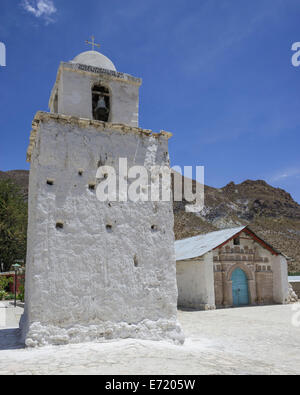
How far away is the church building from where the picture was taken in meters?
7.40

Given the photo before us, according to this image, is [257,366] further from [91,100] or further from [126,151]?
[91,100]

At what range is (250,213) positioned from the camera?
7612cm

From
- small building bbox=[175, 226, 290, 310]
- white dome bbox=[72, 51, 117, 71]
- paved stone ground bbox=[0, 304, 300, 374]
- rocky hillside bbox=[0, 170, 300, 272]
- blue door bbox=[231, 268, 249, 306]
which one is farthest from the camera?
rocky hillside bbox=[0, 170, 300, 272]

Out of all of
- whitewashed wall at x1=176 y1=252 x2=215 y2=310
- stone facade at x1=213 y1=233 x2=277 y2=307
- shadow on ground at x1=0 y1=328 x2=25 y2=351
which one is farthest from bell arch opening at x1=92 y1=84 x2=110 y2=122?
stone facade at x1=213 y1=233 x2=277 y2=307

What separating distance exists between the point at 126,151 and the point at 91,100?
5.52ft

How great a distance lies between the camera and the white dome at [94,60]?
9.47 metres

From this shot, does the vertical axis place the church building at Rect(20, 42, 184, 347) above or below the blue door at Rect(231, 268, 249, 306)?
above

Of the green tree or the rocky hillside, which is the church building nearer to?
the green tree

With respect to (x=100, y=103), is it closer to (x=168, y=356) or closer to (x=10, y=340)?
(x=10, y=340)

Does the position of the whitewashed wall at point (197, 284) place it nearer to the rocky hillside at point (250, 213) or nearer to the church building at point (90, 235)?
the church building at point (90, 235)

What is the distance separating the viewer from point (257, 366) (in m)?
6.18

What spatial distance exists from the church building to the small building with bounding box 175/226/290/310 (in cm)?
1006

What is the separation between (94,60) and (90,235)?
4973mm

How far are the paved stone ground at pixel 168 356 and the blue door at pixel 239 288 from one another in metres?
9.28
